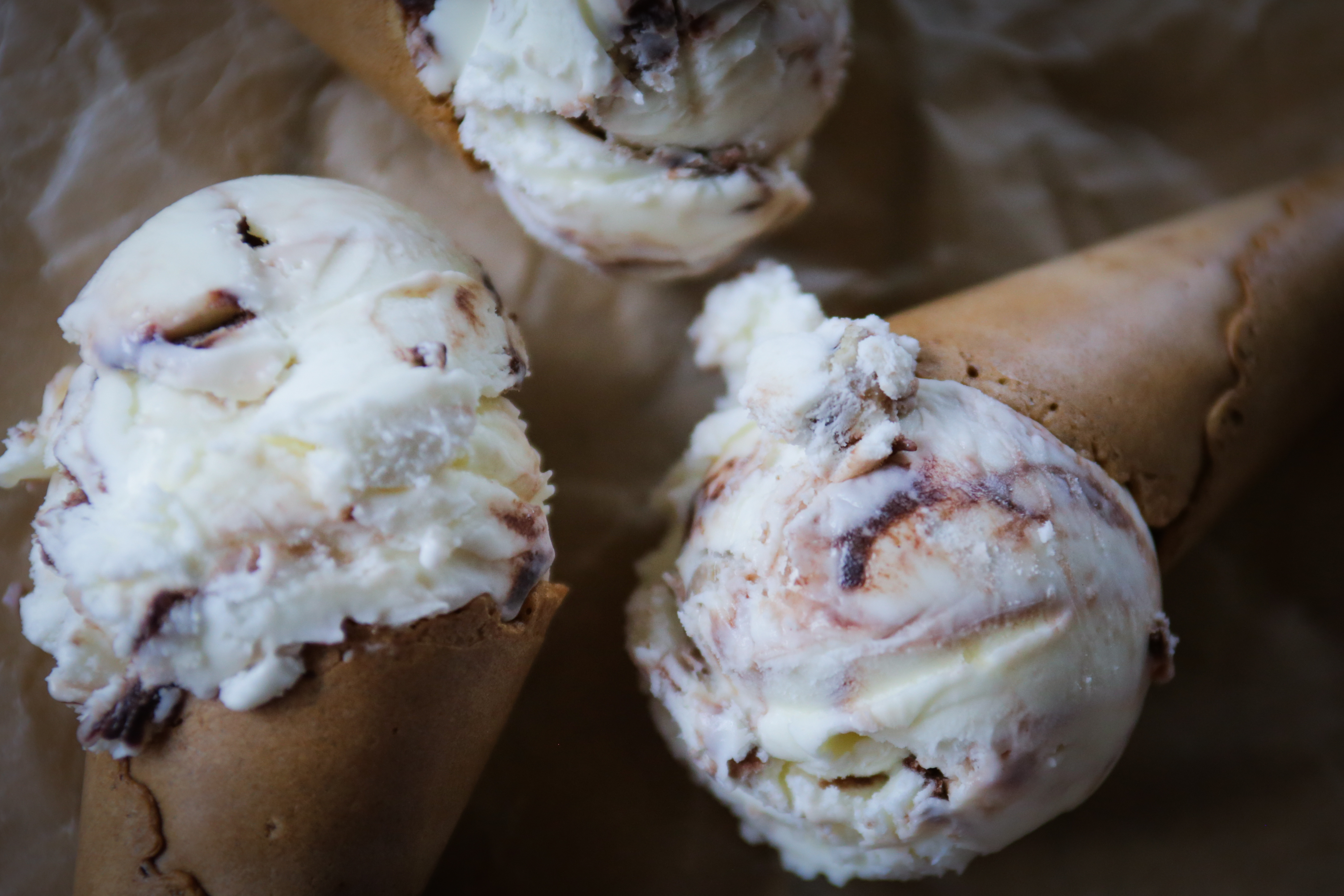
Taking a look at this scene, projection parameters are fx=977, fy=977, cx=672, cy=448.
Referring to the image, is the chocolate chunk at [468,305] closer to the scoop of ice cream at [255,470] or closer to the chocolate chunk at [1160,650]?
the scoop of ice cream at [255,470]

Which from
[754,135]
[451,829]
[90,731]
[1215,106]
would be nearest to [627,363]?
[754,135]

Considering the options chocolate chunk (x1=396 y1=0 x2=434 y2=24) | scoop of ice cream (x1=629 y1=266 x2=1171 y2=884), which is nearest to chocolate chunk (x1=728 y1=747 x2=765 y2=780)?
scoop of ice cream (x1=629 y1=266 x2=1171 y2=884)

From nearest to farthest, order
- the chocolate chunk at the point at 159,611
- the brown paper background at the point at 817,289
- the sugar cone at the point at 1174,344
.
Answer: the chocolate chunk at the point at 159,611, the sugar cone at the point at 1174,344, the brown paper background at the point at 817,289

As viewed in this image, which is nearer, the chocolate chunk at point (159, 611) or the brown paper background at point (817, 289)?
the chocolate chunk at point (159, 611)

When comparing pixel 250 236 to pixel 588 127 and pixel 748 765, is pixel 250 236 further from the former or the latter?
pixel 748 765

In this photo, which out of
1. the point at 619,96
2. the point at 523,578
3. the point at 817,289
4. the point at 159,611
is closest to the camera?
the point at 159,611

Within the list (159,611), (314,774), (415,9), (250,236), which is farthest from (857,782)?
(415,9)

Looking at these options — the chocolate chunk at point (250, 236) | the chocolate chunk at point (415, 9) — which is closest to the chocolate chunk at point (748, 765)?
the chocolate chunk at point (250, 236)
